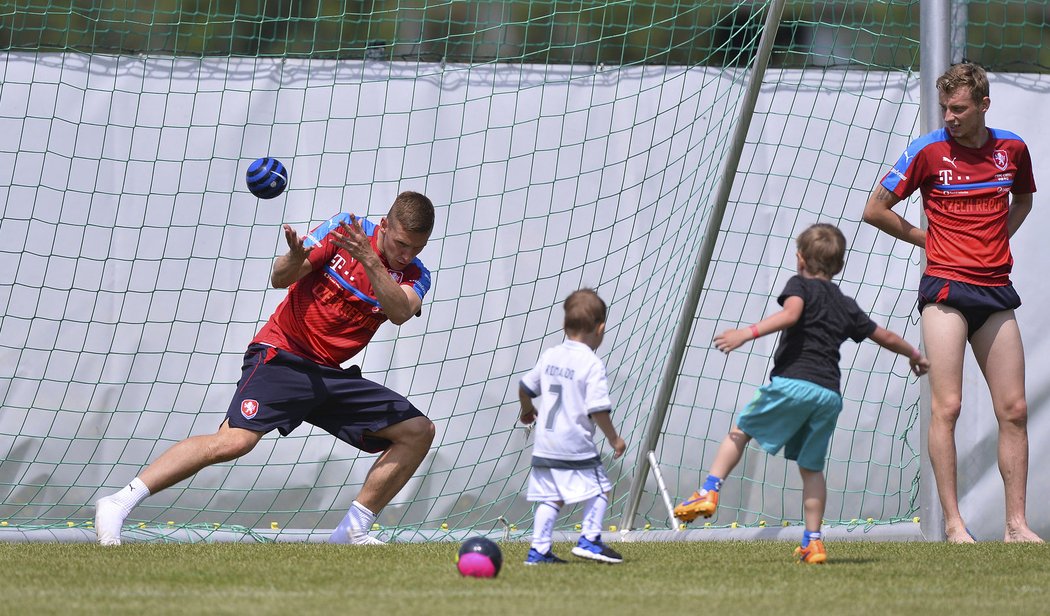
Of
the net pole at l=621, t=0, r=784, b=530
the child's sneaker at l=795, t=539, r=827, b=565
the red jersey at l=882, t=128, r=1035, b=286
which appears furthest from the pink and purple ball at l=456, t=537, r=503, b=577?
the red jersey at l=882, t=128, r=1035, b=286

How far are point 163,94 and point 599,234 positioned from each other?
2.47 meters

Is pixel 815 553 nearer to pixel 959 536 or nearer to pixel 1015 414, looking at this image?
pixel 959 536

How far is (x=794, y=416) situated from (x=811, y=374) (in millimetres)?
148

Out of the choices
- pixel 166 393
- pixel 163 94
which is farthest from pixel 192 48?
pixel 166 393

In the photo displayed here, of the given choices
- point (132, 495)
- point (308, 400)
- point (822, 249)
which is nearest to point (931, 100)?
point (822, 249)

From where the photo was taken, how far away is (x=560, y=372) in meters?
3.90

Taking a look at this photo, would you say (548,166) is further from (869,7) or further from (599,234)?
(869,7)

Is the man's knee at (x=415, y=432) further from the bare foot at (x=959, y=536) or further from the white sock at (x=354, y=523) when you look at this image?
the bare foot at (x=959, y=536)

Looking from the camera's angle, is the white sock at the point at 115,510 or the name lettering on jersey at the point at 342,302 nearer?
the white sock at the point at 115,510

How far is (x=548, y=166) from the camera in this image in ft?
21.9

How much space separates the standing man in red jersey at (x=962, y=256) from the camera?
4.71 m

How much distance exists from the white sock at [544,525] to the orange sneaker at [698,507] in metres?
0.41

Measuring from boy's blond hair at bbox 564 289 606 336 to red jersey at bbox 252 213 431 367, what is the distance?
116 cm

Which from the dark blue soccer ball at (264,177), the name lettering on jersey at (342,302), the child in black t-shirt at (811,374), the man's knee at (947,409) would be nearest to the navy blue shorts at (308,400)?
the name lettering on jersey at (342,302)
